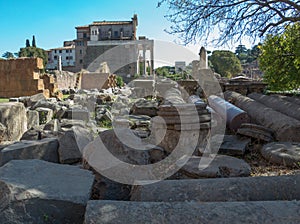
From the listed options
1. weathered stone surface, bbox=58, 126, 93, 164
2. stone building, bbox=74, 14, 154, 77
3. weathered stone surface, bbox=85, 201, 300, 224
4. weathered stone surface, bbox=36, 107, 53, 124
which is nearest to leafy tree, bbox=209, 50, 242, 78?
stone building, bbox=74, 14, 154, 77

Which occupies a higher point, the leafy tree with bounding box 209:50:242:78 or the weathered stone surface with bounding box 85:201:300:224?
the leafy tree with bounding box 209:50:242:78

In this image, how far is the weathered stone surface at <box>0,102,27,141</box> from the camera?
593cm

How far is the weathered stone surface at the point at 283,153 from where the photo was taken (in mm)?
4195

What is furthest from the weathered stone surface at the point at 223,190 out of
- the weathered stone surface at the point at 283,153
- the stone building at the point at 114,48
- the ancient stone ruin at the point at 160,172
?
the stone building at the point at 114,48

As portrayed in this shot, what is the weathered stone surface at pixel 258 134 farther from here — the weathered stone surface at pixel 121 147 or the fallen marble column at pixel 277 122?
the weathered stone surface at pixel 121 147

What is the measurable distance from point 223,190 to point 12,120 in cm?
501

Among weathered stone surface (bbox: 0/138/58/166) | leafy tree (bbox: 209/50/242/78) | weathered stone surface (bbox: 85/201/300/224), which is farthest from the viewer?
leafy tree (bbox: 209/50/242/78)

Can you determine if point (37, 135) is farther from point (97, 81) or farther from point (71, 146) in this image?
point (97, 81)

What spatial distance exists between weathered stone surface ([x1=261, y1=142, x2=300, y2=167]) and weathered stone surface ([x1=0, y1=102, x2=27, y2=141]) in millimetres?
4909

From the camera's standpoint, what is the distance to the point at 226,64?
187ft

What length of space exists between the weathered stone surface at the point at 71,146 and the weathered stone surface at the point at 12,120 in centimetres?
204

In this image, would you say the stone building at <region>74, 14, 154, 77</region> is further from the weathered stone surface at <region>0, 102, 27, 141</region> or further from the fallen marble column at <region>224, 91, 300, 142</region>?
the weathered stone surface at <region>0, 102, 27, 141</region>

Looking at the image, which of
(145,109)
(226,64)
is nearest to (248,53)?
(226,64)

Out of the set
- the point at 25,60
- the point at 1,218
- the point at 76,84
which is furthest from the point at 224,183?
the point at 76,84
